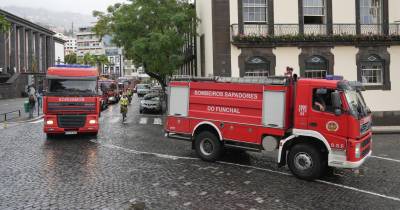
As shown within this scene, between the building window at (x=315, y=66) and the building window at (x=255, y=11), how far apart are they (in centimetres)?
394

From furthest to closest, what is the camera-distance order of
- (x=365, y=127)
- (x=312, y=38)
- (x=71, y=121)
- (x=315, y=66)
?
(x=315, y=66) → (x=312, y=38) → (x=71, y=121) → (x=365, y=127)

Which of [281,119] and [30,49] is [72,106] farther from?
[30,49]

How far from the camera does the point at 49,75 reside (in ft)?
59.4

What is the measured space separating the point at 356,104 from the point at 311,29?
16.7 metres

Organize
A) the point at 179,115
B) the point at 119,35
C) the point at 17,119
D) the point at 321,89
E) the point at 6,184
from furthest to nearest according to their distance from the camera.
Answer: the point at 119,35, the point at 17,119, the point at 179,115, the point at 321,89, the point at 6,184

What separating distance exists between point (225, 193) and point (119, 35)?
83.5ft

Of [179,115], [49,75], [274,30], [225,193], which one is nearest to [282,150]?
[225,193]

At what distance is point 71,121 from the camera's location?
1800cm

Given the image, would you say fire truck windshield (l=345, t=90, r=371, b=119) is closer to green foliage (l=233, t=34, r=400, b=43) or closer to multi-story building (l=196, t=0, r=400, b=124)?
green foliage (l=233, t=34, r=400, b=43)

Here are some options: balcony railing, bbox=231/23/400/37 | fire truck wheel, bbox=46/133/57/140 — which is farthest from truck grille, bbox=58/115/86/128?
balcony railing, bbox=231/23/400/37

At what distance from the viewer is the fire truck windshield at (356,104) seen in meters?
10.9

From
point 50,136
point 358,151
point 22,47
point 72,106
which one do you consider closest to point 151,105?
point 50,136

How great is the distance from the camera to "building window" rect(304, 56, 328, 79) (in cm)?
2690

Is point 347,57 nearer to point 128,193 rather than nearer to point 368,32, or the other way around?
point 368,32
